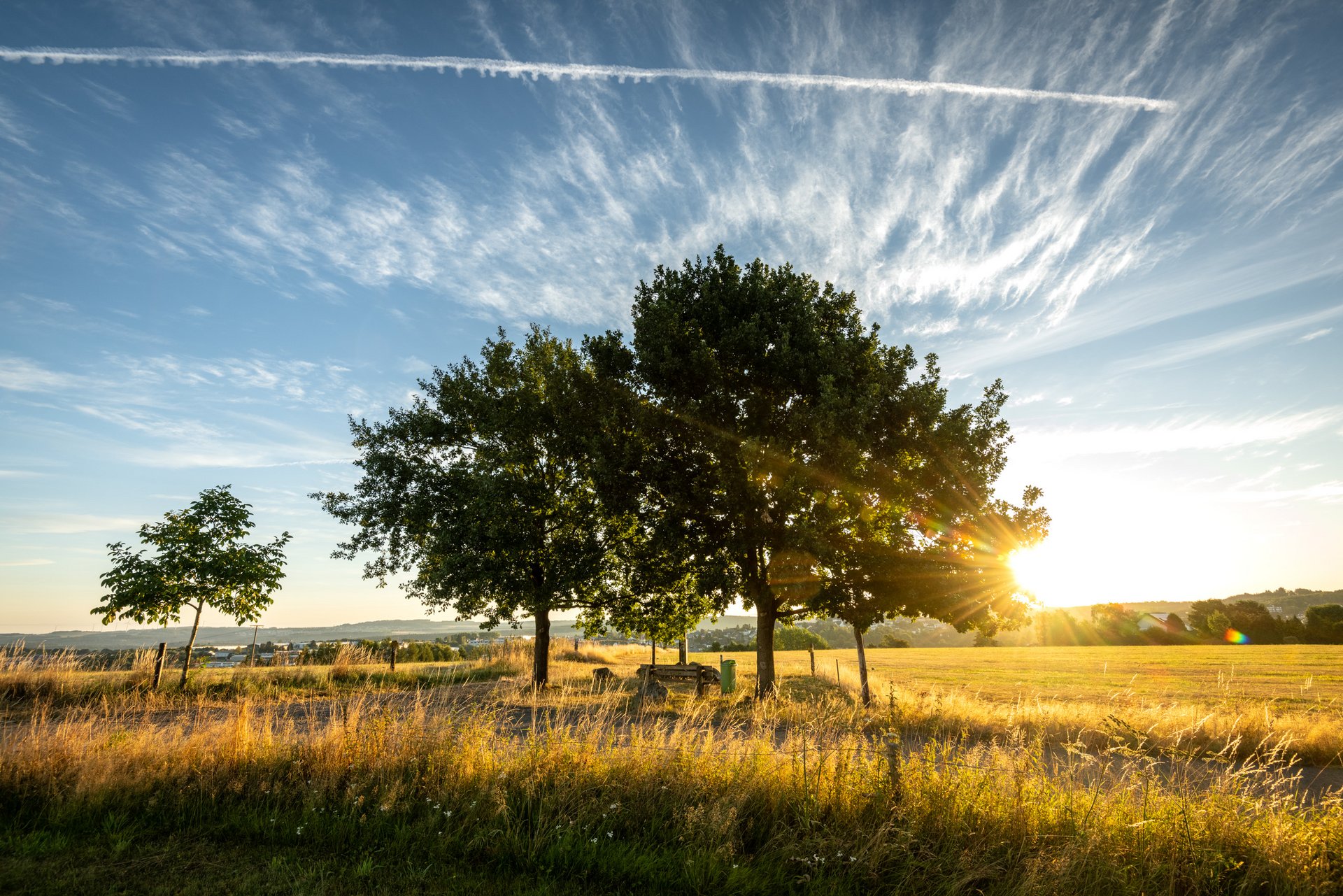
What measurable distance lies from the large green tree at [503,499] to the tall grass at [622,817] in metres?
11.2

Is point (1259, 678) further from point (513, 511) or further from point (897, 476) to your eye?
point (513, 511)

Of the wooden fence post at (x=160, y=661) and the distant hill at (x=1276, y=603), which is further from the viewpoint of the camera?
the distant hill at (x=1276, y=603)

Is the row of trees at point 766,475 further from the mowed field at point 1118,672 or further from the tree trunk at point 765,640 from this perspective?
the mowed field at point 1118,672

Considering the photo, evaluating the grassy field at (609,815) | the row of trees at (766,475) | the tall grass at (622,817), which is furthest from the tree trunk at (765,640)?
the tall grass at (622,817)

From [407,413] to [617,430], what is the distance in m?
9.42

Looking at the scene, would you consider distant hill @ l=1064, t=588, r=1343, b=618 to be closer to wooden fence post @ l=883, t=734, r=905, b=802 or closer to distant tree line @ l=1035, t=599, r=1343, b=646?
distant tree line @ l=1035, t=599, r=1343, b=646

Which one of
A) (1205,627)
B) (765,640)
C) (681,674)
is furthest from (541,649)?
(1205,627)

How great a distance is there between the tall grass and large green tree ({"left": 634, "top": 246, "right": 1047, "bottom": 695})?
8811 mm

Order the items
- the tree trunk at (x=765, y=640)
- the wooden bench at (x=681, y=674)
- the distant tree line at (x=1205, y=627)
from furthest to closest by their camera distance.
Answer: the distant tree line at (x=1205, y=627) < the wooden bench at (x=681, y=674) < the tree trunk at (x=765, y=640)

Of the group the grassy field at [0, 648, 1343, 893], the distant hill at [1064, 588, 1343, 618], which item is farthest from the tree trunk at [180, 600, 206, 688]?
the distant hill at [1064, 588, 1343, 618]

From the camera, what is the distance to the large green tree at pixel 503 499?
Result: 1906 centimetres

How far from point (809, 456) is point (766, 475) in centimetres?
127

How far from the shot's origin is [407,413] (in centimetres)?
2248

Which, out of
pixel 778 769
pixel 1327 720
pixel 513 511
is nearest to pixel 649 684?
pixel 513 511
